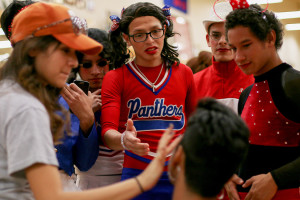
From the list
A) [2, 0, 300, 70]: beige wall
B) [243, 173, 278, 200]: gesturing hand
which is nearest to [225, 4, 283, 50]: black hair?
[243, 173, 278, 200]: gesturing hand

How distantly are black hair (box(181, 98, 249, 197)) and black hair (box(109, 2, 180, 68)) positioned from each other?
923mm

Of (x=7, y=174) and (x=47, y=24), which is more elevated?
(x=47, y=24)

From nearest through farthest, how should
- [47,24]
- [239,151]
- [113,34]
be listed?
[239,151]
[47,24]
[113,34]

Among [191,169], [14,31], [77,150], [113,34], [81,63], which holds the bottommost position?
[77,150]

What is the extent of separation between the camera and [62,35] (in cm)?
125

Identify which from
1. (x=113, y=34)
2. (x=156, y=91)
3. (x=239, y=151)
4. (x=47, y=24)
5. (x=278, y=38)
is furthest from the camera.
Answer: (x=113, y=34)

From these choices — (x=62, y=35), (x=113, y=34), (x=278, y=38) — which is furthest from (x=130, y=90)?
(x=278, y=38)

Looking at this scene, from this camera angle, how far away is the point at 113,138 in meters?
1.73

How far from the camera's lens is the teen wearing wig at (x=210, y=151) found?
1.06 metres

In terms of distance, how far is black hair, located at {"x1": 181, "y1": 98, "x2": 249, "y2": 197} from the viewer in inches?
41.7

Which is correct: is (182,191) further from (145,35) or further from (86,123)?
(145,35)

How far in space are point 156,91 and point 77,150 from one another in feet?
1.75

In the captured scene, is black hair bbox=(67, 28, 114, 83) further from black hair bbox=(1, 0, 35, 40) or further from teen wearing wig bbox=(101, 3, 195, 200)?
black hair bbox=(1, 0, 35, 40)

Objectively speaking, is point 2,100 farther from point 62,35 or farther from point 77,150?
point 77,150
